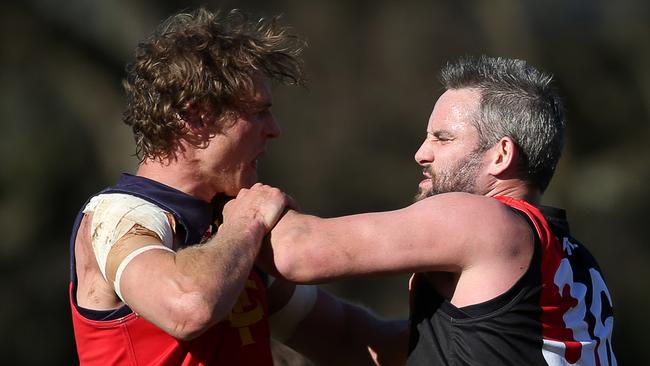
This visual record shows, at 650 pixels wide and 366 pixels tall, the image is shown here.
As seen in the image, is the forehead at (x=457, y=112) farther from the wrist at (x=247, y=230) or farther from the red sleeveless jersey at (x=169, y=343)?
the red sleeveless jersey at (x=169, y=343)

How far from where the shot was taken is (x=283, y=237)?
3947 millimetres

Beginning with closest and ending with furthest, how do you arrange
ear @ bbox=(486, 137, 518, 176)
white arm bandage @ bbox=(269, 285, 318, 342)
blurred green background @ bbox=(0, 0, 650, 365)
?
1. ear @ bbox=(486, 137, 518, 176)
2. white arm bandage @ bbox=(269, 285, 318, 342)
3. blurred green background @ bbox=(0, 0, 650, 365)

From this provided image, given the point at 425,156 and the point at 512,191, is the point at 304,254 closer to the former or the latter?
the point at 425,156

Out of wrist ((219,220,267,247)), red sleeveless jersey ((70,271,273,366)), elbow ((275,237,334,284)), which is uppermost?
wrist ((219,220,267,247))

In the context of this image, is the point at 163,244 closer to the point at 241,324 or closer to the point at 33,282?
the point at 241,324

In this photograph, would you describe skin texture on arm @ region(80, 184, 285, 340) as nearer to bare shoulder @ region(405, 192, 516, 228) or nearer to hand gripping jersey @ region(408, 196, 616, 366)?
bare shoulder @ region(405, 192, 516, 228)

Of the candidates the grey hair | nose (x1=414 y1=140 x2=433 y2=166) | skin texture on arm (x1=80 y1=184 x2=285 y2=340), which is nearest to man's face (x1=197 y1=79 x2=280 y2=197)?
skin texture on arm (x1=80 y1=184 x2=285 y2=340)

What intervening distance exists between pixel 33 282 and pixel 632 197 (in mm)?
7734

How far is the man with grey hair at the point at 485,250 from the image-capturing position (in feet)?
12.6

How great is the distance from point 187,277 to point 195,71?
0.97 metres

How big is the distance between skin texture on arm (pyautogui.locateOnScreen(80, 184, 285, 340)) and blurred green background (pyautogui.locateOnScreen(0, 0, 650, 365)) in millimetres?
10642

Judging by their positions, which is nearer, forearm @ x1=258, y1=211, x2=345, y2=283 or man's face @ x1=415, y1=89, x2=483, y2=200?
forearm @ x1=258, y1=211, x2=345, y2=283

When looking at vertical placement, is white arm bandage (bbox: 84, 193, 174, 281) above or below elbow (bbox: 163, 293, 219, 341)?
above

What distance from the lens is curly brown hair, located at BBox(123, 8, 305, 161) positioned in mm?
4367
